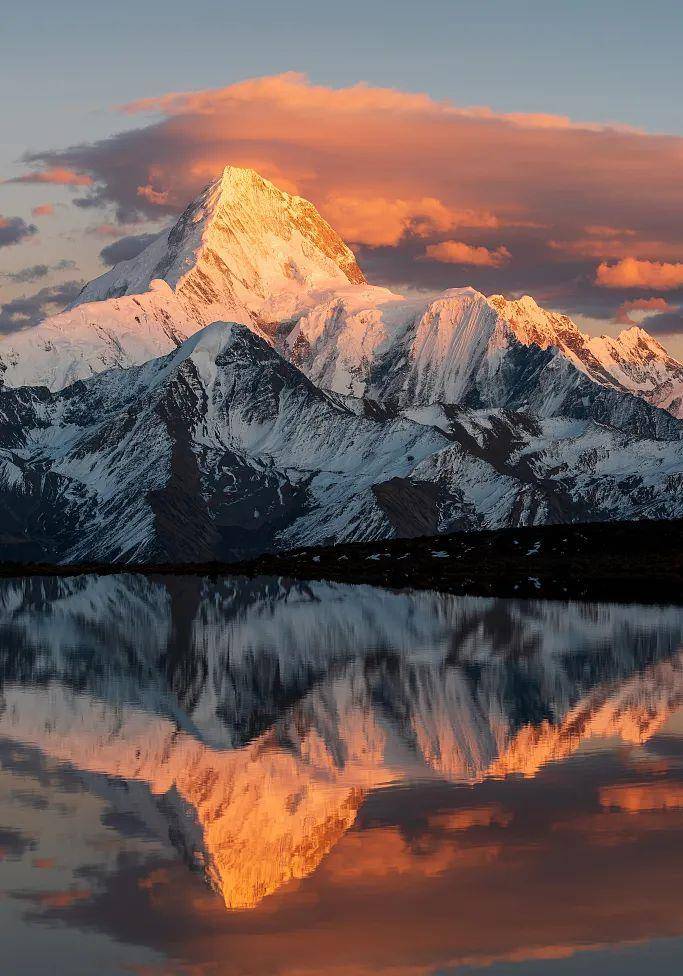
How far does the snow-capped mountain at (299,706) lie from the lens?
41188mm

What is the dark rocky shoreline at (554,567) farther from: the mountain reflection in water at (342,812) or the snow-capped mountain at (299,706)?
the mountain reflection in water at (342,812)

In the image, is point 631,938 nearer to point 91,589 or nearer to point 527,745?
point 527,745

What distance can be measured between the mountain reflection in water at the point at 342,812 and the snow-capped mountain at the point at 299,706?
17 centimetres

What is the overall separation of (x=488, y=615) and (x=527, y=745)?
2433 inches

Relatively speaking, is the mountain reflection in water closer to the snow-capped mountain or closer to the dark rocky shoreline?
the snow-capped mountain

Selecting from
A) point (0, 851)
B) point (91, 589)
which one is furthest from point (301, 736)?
point (91, 589)

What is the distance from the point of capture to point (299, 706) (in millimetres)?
62438

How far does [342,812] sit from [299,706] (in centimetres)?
2134

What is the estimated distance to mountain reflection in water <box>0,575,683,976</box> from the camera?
30625mm

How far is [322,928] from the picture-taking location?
31.4 m

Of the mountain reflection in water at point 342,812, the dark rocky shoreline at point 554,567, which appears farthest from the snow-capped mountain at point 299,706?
the dark rocky shoreline at point 554,567

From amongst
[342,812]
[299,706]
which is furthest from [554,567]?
[342,812]

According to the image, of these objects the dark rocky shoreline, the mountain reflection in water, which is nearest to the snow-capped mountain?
the mountain reflection in water

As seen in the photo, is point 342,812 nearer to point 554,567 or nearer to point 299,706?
point 299,706
